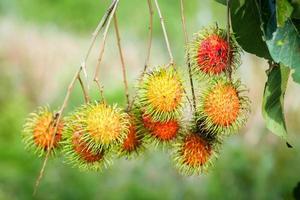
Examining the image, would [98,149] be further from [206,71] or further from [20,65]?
[20,65]

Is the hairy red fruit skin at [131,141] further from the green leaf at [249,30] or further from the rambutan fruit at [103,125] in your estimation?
the green leaf at [249,30]

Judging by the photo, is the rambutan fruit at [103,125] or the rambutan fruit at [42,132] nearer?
the rambutan fruit at [103,125]

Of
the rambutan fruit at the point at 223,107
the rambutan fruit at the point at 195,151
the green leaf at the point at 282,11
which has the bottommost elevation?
the rambutan fruit at the point at 195,151

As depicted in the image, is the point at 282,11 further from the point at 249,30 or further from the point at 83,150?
the point at 83,150

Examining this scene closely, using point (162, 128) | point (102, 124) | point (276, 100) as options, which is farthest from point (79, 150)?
point (276, 100)

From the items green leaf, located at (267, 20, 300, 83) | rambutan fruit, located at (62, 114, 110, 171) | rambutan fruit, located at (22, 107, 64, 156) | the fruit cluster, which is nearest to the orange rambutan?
the fruit cluster

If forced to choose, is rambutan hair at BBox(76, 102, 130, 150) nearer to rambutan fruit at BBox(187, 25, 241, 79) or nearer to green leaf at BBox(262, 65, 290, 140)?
rambutan fruit at BBox(187, 25, 241, 79)

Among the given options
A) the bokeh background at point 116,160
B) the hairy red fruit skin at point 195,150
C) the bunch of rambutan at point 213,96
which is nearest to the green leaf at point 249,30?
the bunch of rambutan at point 213,96

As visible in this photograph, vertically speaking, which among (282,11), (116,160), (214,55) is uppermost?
(282,11)

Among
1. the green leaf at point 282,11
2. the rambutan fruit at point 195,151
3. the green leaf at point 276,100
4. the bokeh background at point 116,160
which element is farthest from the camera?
the bokeh background at point 116,160
